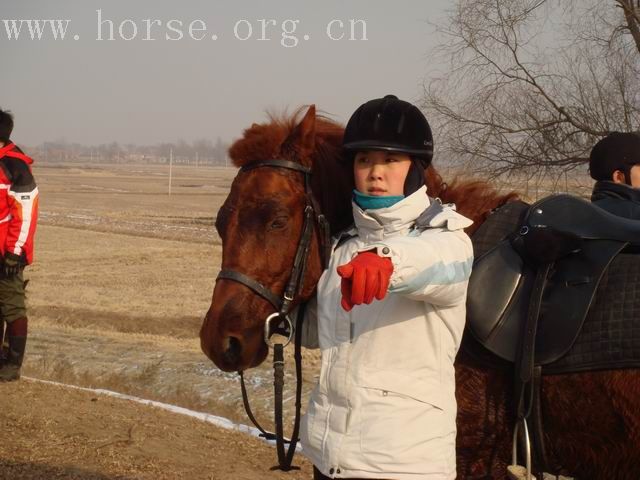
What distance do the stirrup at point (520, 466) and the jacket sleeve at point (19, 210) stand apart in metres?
5.93

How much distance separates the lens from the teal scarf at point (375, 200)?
2516mm

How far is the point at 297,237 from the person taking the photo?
2830 millimetres

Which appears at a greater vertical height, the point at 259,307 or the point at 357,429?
the point at 259,307

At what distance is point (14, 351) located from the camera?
25.4 feet

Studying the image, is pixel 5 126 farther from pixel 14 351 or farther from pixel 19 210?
pixel 14 351

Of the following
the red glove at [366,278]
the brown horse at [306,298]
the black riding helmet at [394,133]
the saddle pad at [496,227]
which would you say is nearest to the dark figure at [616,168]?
the saddle pad at [496,227]

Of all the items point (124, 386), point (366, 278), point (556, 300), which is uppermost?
point (366, 278)

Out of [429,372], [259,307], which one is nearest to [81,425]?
[259,307]

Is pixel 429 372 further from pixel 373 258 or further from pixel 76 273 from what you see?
pixel 76 273

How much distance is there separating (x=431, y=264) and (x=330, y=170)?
2.59 feet

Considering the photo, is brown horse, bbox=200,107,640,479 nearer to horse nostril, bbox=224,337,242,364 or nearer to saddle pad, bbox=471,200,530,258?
horse nostril, bbox=224,337,242,364

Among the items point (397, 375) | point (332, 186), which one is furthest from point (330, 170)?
point (397, 375)

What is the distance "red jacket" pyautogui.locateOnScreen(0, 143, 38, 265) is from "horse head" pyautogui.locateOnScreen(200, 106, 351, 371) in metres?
5.21

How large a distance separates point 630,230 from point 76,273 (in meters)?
15.7
